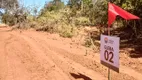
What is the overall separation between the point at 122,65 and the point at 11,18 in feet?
51.0

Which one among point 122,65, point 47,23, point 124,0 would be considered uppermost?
point 124,0

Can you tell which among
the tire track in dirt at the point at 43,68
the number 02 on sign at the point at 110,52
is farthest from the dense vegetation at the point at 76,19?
the number 02 on sign at the point at 110,52

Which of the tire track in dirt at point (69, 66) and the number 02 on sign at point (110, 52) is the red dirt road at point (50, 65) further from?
the number 02 on sign at point (110, 52)

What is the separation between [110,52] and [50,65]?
100 inches

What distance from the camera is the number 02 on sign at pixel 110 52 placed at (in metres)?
5.48

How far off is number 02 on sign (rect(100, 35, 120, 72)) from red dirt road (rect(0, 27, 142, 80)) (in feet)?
3.82

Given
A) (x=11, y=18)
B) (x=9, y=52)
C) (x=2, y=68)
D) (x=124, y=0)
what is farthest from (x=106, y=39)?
(x=11, y=18)

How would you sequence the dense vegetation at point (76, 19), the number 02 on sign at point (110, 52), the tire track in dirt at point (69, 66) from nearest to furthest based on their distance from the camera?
the number 02 on sign at point (110, 52)
the tire track in dirt at point (69, 66)
the dense vegetation at point (76, 19)

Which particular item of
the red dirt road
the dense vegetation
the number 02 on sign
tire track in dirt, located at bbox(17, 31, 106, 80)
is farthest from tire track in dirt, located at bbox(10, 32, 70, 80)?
the dense vegetation

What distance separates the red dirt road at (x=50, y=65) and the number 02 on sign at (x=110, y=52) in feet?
Result: 3.82

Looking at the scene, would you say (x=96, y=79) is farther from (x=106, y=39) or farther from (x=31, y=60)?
(x=31, y=60)

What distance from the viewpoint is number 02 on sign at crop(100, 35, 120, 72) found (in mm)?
5478

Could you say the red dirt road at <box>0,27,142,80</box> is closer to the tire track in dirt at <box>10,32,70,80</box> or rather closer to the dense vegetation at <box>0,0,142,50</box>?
the tire track in dirt at <box>10,32,70,80</box>

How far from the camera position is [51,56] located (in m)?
8.98
